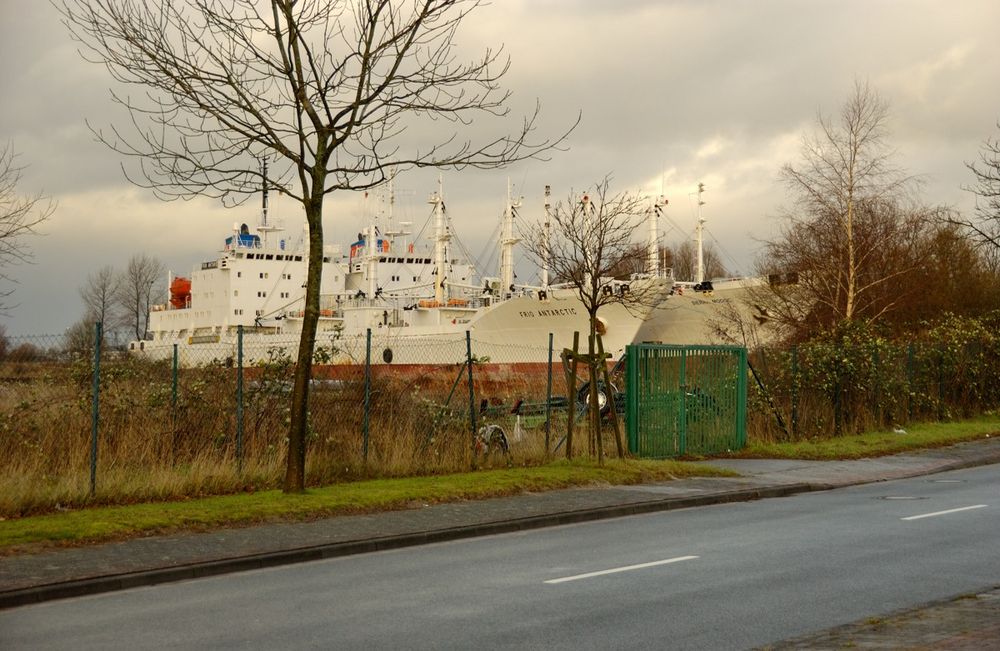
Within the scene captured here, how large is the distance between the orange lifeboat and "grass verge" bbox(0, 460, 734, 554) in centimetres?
6517

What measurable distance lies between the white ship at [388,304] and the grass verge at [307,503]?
34861 millimetres

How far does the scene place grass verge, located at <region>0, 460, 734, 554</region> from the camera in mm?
11602

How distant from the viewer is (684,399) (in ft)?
71.3

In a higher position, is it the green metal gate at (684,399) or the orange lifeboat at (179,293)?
the orange lifeboat at (179,293)

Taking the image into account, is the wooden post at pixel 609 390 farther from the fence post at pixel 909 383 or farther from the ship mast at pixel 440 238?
the ship mast at pixel 440 238

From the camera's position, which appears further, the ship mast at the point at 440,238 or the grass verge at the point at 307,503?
the ship mast at the point at 440,238

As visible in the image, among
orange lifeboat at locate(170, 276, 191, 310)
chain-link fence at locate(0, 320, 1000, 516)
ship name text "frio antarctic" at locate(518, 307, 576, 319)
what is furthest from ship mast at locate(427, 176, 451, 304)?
chain-link fence at locate(0, 320, 1000, 516)

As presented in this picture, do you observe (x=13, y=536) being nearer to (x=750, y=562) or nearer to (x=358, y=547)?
(x=358, y=547)

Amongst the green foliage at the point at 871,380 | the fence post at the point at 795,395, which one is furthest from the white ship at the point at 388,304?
the fence post at the point at 795,395

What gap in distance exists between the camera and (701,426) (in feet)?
72.9

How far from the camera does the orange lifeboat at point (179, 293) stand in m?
79.3

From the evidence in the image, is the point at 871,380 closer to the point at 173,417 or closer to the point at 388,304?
the point at 173,417

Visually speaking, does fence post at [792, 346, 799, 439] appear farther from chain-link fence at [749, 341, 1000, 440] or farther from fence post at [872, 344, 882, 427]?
fence post at [872, 344, 882, 427]

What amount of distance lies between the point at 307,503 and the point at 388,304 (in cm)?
5619
